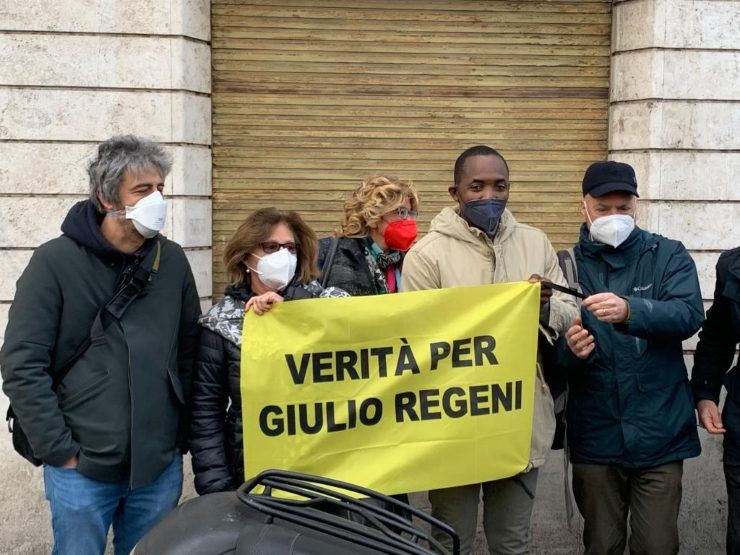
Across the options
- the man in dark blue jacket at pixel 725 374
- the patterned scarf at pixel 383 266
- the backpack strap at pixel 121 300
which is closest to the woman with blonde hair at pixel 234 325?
the backpack strap at pixel 121 300

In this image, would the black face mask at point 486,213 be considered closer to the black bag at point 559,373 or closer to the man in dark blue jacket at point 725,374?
the black bag at point 559,373

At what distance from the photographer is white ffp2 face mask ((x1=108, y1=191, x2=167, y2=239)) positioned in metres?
3.68

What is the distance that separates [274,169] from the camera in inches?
264

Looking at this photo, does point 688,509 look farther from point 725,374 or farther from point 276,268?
point 276,268

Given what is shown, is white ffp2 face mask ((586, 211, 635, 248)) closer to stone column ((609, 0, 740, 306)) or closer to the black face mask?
the black face mask

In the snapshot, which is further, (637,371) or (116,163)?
(637,371)

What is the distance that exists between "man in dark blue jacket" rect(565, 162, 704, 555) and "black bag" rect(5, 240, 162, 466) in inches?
72.1

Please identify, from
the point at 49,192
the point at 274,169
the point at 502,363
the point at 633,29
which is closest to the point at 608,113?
the point at 633,29

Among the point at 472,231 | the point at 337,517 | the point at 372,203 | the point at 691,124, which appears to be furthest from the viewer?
the point at 691,124

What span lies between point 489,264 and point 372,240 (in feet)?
2.27

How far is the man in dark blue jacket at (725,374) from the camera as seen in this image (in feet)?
14.3

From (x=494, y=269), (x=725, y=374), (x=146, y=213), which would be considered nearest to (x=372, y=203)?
(x=494, y=269)

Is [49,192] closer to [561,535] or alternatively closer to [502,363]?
[502,363]

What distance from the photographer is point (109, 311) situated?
3.66m
